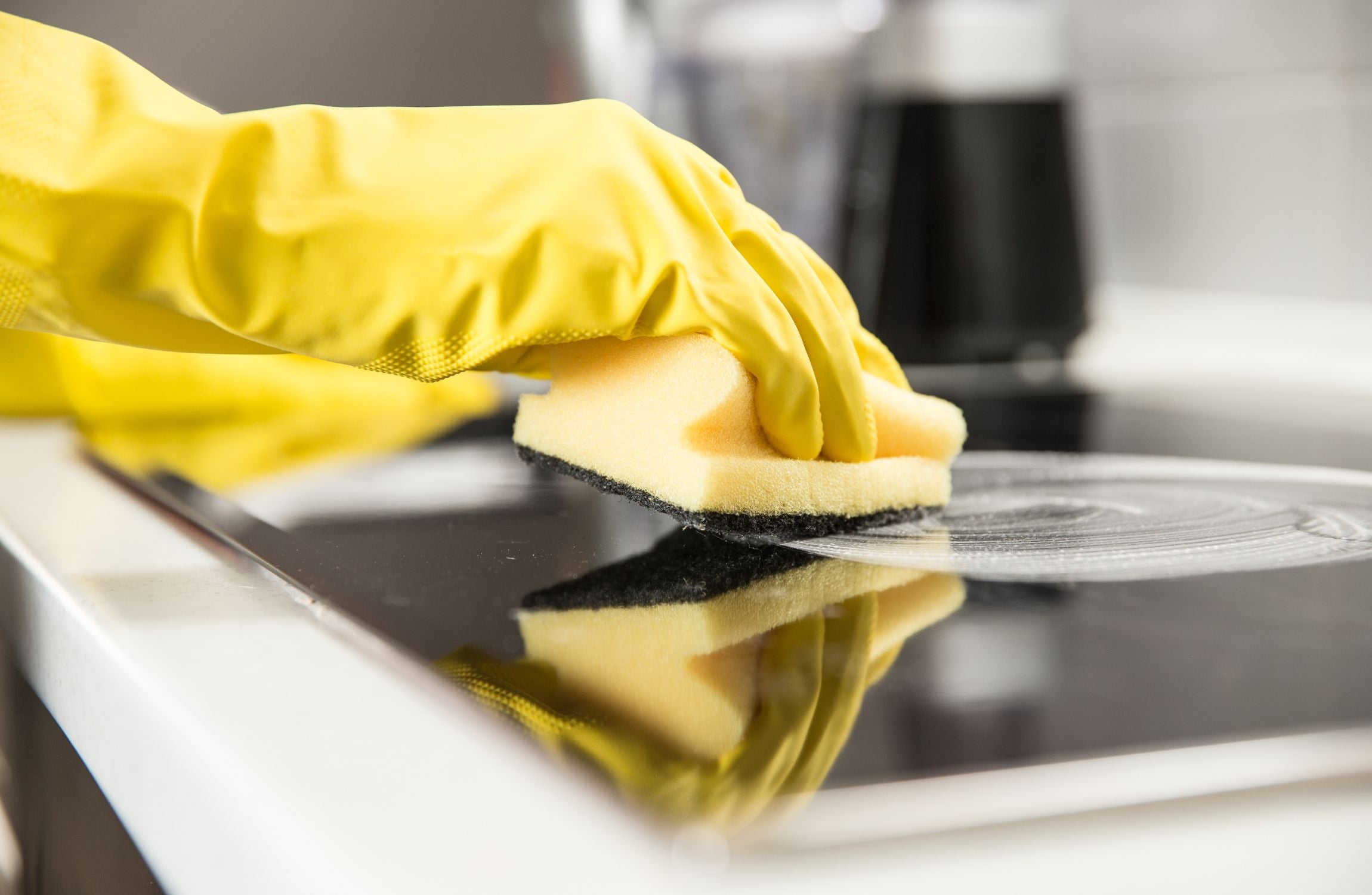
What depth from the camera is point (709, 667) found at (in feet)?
0.85

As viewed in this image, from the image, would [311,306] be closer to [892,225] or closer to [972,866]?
[972,866]

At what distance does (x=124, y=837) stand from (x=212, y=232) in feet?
0.56

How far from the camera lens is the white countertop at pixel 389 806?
6.7 inches

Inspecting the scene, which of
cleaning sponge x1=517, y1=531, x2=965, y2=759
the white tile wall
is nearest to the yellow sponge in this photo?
cleaning sponge x1=517, y1=531, x2=965, y2=759

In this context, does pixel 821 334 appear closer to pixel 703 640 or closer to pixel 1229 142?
pixel 703 640

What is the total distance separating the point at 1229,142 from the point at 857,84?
0.44 metres

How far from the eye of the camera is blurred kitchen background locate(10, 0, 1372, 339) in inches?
48.5

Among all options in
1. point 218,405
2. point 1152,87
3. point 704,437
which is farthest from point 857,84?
point 704,437

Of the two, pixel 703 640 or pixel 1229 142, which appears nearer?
pixel 703 640

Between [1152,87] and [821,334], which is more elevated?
[1152,87]

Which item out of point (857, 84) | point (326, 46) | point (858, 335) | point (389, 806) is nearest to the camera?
point (389, 806)

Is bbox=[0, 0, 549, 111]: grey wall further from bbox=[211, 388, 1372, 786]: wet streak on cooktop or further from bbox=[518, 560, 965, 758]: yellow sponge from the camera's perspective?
bbox=[518, 560, 965, 758]: yellow sponge

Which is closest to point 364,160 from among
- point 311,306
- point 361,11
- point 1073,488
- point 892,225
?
point 311,306

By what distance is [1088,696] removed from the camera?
23cm
